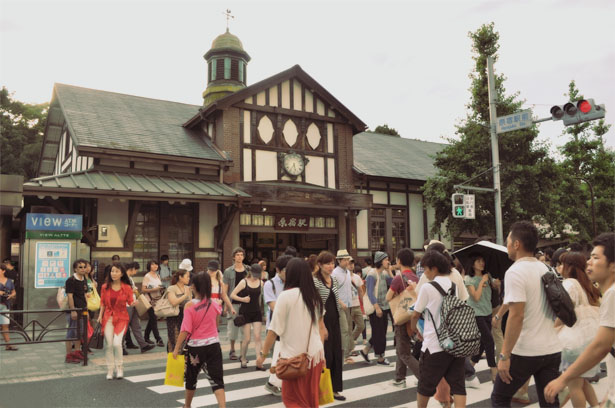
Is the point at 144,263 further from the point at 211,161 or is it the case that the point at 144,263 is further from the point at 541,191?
the point at 541,191

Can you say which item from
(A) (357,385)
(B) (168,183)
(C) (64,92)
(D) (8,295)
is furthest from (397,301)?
(C) (64,92)

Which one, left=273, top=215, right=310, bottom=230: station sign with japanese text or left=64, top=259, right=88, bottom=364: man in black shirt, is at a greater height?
left=273, top=215, right=310, bottom=230: station sign with japanese text

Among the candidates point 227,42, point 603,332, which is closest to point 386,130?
point 227,42

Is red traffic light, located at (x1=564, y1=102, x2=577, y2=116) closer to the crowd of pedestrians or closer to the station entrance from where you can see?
the crowd of pedestrians

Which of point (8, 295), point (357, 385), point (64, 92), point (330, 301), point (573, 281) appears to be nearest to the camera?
point (573, 281)

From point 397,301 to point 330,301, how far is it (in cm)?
94

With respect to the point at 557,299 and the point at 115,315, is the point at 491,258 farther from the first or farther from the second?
the point at 115,315

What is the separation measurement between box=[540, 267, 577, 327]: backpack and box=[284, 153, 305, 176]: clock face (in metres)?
14.9

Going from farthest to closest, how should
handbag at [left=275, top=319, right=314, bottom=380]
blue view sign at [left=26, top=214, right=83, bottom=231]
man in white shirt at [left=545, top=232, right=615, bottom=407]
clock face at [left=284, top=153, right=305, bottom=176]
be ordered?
clock face at [left=284, top=153, right=305, bottom=176], blue view sign at [left=26, top=214, right=83, bottom=231], handbag at [left=275, top=319, right=314, bottom=380], man in white shirt at [left=545, top=232, right=615, bottom=407]

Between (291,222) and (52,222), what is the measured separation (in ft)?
27.3

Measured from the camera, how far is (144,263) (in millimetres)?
15844

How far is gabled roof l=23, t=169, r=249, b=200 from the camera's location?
516 inches

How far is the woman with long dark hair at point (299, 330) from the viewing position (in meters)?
4.19

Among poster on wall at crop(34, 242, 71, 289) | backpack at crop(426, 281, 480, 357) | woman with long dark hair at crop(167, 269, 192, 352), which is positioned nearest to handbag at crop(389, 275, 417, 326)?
backpack at crop(426, 281, 480, 357)
